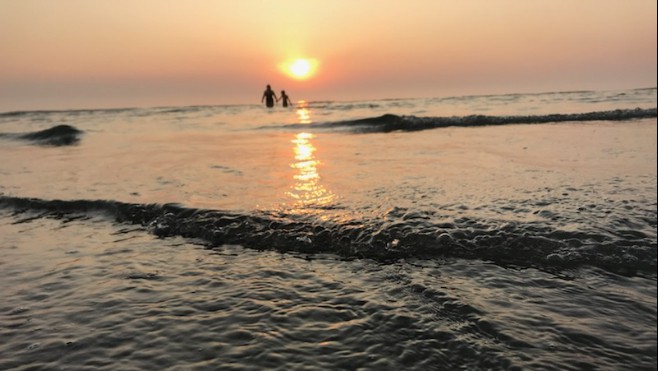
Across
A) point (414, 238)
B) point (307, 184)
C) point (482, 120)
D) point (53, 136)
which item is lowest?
point (414, 238)

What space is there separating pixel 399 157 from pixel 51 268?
1007 cm

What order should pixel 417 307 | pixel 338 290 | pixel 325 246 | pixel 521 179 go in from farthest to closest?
pixel 521 179
pixel 325 246
pixel 338 290
pixel 417 307

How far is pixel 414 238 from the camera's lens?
240 inches

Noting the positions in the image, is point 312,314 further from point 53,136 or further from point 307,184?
point 53,136

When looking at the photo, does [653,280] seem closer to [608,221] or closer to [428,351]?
[608,221]

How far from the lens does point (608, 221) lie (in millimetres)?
6383

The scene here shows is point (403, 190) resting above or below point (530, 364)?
above

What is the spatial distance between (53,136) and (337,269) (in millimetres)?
26606

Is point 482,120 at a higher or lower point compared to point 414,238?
higher

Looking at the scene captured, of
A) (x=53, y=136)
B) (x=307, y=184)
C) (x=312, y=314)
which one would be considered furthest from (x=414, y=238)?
(x=53, y=136)

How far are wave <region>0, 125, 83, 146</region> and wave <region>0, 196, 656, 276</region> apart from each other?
19860 mm

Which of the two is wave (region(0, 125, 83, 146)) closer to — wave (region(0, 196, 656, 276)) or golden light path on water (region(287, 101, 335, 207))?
golden light path on water (region(287, 101, 335, 207))

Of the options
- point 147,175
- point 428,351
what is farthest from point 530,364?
point 147,175

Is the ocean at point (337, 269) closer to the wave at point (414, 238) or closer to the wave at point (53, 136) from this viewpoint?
the wave at point (414, 238)
